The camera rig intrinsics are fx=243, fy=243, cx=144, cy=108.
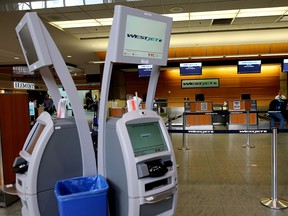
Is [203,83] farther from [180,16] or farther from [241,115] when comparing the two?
[180,16]

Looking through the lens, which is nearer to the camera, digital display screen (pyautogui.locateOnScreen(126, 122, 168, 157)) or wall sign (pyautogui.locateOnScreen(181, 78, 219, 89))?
digital display screen (pyautogui.locateOnScreen(126, 122, 168, 157))

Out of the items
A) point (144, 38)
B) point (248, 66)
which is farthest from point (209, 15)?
point (144, 38)

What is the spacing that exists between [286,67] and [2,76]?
50.0ft

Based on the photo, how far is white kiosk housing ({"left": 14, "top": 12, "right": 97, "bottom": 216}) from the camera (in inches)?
70.1

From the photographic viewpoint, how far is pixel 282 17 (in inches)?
262

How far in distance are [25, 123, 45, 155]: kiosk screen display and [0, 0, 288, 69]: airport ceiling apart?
156 inches

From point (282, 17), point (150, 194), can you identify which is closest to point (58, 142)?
point (150, 194)

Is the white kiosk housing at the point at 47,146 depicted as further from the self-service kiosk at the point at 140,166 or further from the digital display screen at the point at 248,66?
the digital display screen at the point at 248,66

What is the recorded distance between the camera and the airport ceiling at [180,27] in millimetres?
5398

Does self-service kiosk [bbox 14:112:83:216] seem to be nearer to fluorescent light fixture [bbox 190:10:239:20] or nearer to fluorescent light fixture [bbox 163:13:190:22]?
fluorescent light fixture [bbox 163:13:190:22]

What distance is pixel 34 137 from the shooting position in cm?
201

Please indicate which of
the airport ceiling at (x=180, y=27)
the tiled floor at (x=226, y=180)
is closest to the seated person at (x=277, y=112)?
the tiled floor at (x=226, y=180)

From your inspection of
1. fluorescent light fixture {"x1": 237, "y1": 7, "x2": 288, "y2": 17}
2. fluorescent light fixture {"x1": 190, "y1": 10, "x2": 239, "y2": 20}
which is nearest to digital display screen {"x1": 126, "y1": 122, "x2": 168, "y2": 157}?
fluorescent light fixture {"x1": 190, "y1": 10, "x2": 239, "y2": 20}

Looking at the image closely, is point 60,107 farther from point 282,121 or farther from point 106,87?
point 282,121
